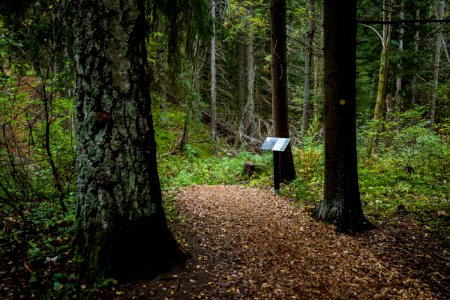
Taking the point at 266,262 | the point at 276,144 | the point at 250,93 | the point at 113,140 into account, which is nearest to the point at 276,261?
the point at 266,262

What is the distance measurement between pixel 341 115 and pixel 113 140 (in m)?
3.74

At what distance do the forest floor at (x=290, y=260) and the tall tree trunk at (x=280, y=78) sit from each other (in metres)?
2.46

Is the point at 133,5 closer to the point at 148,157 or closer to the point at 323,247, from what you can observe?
the point at 148,157

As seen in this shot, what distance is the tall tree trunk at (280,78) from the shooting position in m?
7.50

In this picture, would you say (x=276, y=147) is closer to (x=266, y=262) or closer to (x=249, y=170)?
(x=249, y=170)

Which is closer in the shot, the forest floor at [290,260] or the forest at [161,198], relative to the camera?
the forest at [161,198]

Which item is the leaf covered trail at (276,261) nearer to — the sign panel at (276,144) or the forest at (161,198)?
the forest at (161,198)

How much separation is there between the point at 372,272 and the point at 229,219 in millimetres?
2269

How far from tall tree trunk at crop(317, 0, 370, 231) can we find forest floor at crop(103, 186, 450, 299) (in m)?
0.39

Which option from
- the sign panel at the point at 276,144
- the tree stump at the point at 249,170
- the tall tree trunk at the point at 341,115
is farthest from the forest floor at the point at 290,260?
the tree stump at the point at 249,170

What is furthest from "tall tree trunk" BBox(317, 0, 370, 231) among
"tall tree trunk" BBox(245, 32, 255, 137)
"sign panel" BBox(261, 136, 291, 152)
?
"tall tree trunk" BBox(245, 32, 255, 137)

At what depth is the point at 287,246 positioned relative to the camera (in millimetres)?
4188

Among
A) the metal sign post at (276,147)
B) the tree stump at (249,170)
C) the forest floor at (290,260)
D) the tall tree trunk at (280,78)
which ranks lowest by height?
the forest floor at (290,260)

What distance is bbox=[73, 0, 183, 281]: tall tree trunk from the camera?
270 centimetres
